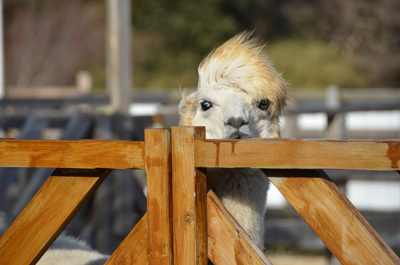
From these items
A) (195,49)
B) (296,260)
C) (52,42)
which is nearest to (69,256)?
(296,260)

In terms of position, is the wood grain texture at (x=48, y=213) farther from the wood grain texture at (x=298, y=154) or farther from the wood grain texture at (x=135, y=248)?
the wood grain texture at (x=298, y=154)

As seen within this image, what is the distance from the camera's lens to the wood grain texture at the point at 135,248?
122 cm

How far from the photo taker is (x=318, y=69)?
2075cm

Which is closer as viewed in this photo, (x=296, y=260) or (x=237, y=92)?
(x=237, y=92)

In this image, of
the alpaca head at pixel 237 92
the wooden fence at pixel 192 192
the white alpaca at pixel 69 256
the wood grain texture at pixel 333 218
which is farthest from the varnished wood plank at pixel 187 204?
the white alpaca at pixel 69 256

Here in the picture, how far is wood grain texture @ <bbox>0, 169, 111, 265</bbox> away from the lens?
4.22 ft

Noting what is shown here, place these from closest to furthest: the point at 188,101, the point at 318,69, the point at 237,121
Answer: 1. the point at 237,121
2. the point at 188,101
3. the point at 318,69

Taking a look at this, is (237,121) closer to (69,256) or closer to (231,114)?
(231,114)

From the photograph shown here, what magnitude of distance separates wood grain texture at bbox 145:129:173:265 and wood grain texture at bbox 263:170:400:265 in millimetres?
293

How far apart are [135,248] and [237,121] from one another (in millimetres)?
772

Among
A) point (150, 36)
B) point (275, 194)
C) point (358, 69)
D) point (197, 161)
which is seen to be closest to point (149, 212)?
point (197, 161)

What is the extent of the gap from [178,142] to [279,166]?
27cm

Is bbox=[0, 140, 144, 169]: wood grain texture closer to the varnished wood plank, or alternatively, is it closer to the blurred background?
the varnished wood plank

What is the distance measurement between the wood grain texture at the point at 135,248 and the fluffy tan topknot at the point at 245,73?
39.1 inches
